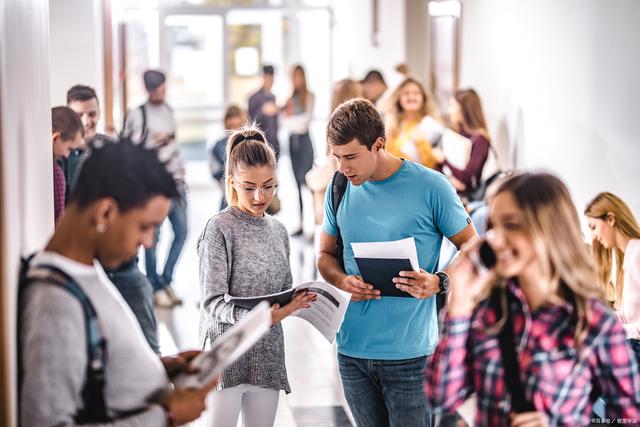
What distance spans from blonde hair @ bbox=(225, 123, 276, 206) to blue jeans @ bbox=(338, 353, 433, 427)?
0.71 metres

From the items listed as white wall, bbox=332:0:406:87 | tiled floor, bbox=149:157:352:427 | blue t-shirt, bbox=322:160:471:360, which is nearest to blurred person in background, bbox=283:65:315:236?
tiled floor, bbox=149:157:352:427

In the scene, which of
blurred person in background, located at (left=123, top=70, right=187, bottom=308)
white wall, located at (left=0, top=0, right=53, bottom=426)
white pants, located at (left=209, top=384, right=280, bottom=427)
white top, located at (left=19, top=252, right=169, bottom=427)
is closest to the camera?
white top, located at (left=19, top=252, right=169, bottom=427)

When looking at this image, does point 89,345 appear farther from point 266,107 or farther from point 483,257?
point 266,107

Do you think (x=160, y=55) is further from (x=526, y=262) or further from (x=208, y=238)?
(x=526, y=262)

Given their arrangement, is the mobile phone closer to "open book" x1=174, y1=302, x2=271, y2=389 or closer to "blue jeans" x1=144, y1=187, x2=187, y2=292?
"open book" x1=174, y1=302, x2=271, y2=389

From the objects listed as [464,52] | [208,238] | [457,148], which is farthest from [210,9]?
[208,238]

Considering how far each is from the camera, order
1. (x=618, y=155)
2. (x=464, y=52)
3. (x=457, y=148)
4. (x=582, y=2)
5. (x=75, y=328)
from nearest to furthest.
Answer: (x=75, y=328) < (x=618, y=155) < (x=582, y=2) < (x=457, y=148) < (x=464, y=52)

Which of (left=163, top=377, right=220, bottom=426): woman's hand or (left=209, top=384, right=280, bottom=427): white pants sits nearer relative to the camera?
(left=163, top=377, right=220, bottom=426): woman's hand

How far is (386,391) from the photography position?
10.3 ft

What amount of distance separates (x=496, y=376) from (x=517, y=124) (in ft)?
18.0

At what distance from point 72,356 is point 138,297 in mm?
2542

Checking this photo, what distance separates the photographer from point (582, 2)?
19.8 ft

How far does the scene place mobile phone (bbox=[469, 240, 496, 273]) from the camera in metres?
2.08

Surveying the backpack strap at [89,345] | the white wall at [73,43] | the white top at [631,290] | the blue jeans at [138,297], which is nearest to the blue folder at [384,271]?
the backpack strap at [89,345]
